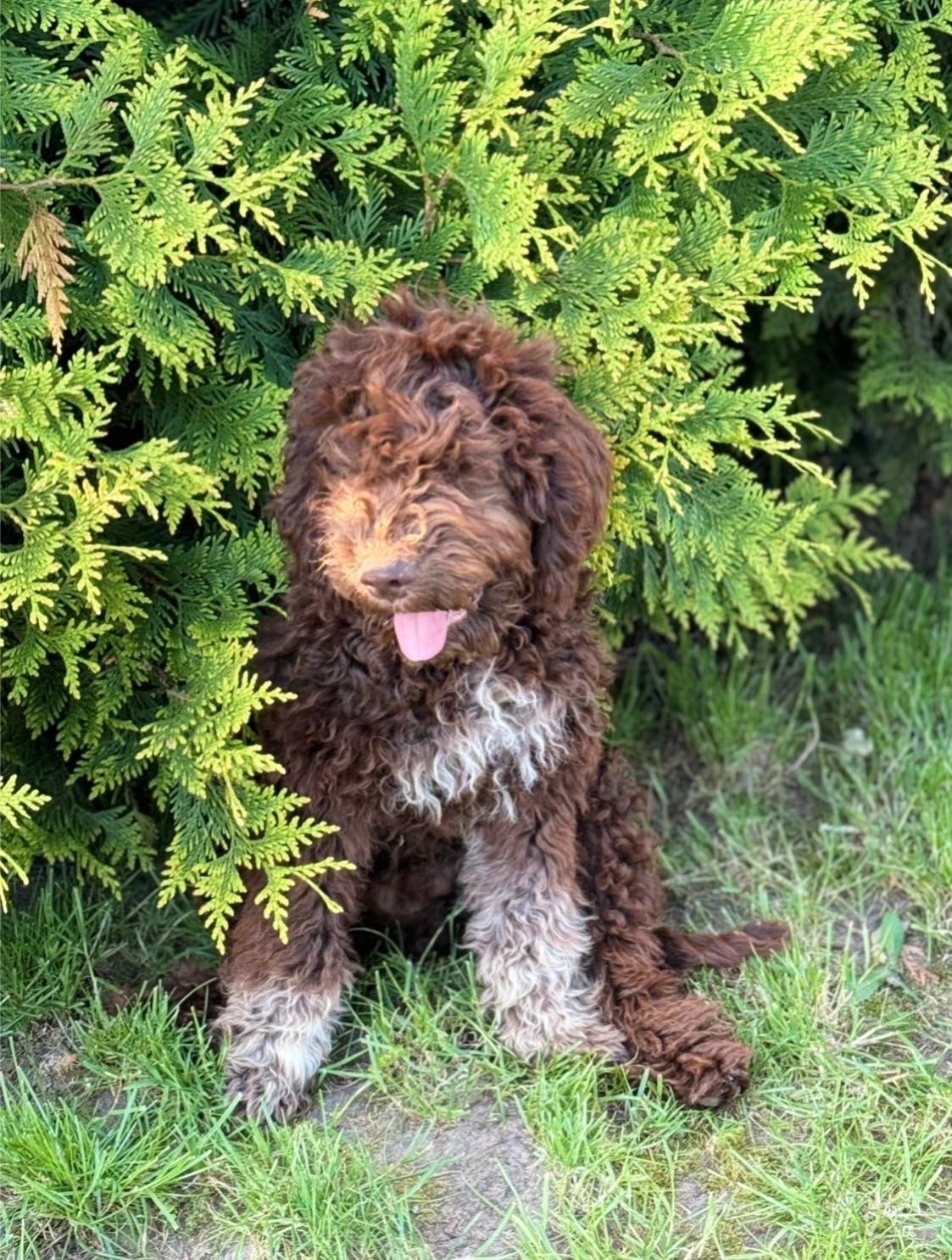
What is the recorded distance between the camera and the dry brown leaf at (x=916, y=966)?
137 inches

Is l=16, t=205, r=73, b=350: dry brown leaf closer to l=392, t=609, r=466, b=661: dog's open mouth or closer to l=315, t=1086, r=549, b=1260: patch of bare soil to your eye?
l=392, t=609, r=466, b=661: dog's open mouth

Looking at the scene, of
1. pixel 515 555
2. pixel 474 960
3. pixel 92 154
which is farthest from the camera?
pixel 474 960

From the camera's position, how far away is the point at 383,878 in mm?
3389

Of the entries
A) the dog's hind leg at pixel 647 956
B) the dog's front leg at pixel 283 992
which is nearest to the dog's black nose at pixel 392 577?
the dog's front leg at pixel 283 992

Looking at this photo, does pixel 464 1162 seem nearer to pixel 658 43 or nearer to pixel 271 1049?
pixel 271 1049

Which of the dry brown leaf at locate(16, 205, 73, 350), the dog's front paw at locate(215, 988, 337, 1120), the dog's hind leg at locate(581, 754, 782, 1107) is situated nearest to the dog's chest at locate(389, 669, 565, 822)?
the dog's hind leg at locate(581, 754, 782, 1107)

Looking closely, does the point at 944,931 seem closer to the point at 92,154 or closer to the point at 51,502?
the point at 51,502

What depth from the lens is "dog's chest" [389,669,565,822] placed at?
2.92m

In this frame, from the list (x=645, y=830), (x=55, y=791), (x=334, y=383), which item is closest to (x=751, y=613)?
(x=645, y=830)

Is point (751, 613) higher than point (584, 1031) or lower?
higher

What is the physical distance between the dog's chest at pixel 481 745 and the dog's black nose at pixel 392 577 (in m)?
0.42

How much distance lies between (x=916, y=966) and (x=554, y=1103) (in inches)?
41.4

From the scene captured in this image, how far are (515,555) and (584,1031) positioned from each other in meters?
1.19

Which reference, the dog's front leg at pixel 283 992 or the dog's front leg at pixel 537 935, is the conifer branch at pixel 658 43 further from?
the dog's front leg at pixel 283 992
